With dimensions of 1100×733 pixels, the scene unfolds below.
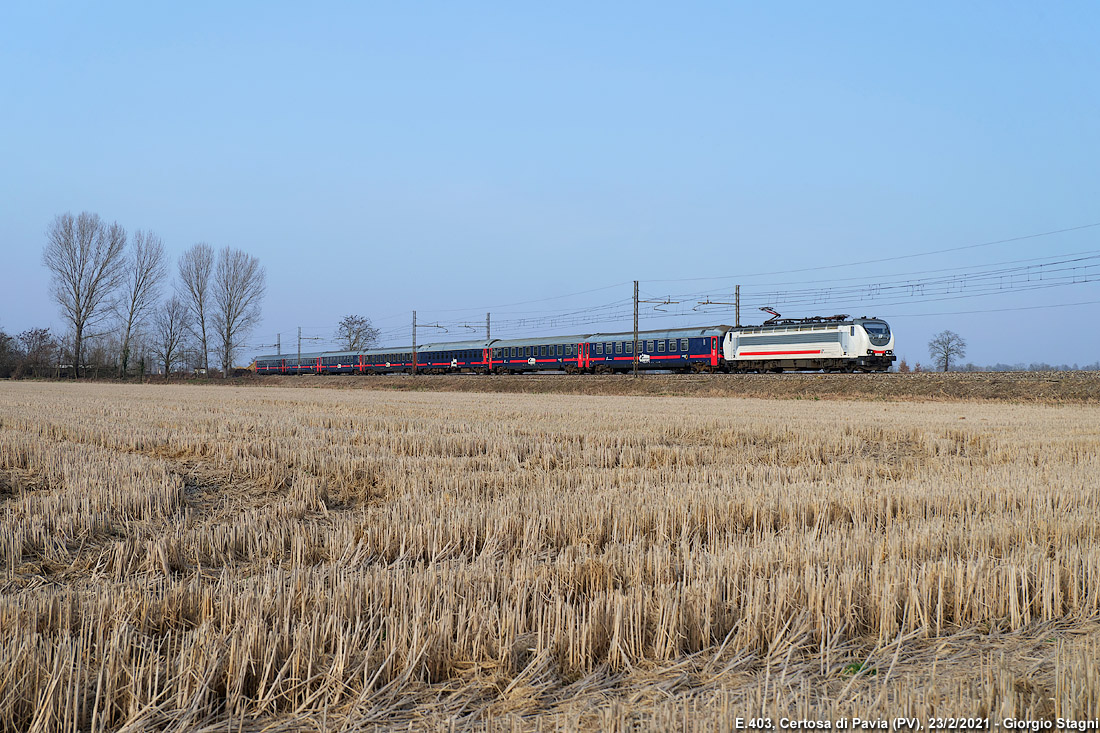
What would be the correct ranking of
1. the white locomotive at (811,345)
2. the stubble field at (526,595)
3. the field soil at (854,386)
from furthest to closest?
the white locomotive at (811,345) → the field soil at (854,386) → the stubble field at (526,595)

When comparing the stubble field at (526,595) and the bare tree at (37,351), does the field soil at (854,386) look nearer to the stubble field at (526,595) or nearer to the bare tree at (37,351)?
the stubble field at (526,595)

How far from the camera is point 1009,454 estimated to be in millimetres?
10516

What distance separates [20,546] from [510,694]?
149 inches

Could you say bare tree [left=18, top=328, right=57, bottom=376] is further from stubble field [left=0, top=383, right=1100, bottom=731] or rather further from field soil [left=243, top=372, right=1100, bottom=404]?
stubble field [left=0, top=383, right=1100, bottom=731]

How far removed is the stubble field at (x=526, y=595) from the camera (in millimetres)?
2566

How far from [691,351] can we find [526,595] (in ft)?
140

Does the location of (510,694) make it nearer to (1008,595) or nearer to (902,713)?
(902,713)

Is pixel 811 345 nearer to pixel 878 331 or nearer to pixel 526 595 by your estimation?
pixel 878 331

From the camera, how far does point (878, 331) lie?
129 feet

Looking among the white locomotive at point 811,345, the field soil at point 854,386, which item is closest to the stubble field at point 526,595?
the field soil at point 854,386

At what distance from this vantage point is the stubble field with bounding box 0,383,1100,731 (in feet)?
8.42

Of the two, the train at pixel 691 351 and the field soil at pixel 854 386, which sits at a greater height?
the train at pixel 691 351

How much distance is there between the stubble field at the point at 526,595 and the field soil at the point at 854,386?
25.3 m

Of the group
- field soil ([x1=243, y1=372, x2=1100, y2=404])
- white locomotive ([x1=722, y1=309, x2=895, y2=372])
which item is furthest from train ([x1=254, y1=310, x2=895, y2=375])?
field soil ([x1=243, y1=372, x2=1100, y2=404])
